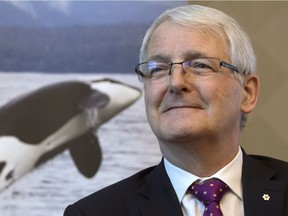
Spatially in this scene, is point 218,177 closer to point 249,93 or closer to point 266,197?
point 266,197

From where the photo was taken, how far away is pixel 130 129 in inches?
73.3

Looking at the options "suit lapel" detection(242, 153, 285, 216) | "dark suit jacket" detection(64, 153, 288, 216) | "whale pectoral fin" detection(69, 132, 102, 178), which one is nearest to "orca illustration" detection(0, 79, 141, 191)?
"whale pectoral fin" detection(69, 132, 102, 178)

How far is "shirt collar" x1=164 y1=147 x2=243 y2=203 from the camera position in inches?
44.4

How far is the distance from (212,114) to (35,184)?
92cm

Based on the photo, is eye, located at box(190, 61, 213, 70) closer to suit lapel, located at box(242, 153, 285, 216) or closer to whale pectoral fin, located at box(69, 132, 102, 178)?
suit lapel, located at box(242, 153, 285, 216)

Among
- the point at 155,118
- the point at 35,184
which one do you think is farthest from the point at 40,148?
the point at 155,118

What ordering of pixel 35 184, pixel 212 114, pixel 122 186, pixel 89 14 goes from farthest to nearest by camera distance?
pixel 89 14 < pixel 35 184 < pixel 122 186 < pixel 212 114

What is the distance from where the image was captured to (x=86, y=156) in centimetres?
183

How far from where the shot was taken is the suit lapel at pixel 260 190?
110 centimetres

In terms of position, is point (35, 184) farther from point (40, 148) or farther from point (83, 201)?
point (83, 201)

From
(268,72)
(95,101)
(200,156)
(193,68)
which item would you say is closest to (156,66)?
(193,68)

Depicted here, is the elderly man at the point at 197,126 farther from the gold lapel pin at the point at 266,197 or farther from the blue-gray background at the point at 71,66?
the blue-gray background at the point at 71,66

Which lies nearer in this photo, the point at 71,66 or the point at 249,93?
Answer: the point at 249,93

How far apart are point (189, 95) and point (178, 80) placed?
40mm
